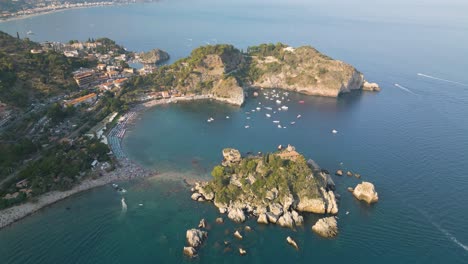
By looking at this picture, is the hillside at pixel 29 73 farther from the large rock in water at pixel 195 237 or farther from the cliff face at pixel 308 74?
the cliff face at pixel 308 74

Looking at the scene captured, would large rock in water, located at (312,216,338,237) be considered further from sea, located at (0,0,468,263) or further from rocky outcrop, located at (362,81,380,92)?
rocky outcrop, located at (362,81,380,92)

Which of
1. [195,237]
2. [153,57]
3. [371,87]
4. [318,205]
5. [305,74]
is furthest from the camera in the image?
[153,57]

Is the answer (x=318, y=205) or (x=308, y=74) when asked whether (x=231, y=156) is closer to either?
(x=318, y=205)

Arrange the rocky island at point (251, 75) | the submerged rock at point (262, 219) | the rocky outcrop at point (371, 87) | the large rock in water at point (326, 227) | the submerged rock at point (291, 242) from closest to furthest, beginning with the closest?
1. the submerged rock at point (291, 242)
2. the large rock in water at point (326, 227)
3. the submerged rock at point (262, 219)
4. the rocky island at point (251, 75)
5. the rocky outcrop at point (371, 87)

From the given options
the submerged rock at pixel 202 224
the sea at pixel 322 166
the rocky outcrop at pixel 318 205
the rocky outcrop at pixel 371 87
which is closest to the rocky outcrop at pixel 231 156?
the sea at pixel 322 166

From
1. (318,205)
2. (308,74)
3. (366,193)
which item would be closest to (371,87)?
(308,74)

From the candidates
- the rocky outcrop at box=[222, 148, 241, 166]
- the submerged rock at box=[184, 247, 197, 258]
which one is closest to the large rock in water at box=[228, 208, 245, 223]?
the submerged rock at box=[184, 247, 197, 258]

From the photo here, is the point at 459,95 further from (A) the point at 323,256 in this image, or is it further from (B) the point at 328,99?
(A) the point at 323,256

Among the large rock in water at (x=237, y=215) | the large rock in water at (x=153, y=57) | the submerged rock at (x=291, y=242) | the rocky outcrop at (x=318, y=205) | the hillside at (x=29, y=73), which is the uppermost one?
the hillside at (x=29, y=73)
